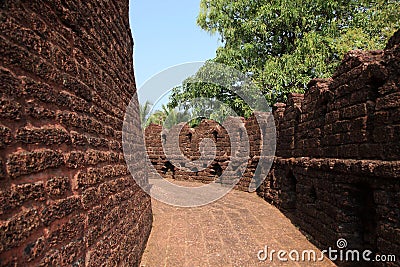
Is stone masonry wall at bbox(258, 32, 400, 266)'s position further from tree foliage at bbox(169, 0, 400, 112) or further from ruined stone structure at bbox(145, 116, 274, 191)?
tree foliage at bbox(169, 0, 400, 112)

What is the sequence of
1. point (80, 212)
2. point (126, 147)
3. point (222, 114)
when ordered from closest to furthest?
point (80, 212) < point (126, 147) < point (222, 114)

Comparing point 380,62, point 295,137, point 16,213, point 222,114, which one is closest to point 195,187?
point 222,114

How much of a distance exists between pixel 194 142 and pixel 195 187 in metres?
2.58

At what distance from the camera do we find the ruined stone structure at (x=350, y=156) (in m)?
3.60

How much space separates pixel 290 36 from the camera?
1560 cm

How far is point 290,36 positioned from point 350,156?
12577 mm

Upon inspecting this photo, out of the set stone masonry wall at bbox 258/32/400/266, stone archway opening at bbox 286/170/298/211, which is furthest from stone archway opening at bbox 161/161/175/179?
stone masonry wall at bbox 258/32/400/266

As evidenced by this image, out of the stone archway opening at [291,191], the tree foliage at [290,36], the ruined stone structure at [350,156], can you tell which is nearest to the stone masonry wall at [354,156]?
the ruined stone structure at [350,156]

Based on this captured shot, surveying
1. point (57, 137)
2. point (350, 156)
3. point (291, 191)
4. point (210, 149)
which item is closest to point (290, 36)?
point (210, 149)

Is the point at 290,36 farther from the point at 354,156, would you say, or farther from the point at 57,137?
the point at 57,137

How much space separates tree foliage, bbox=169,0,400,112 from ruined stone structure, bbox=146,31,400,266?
6838mm

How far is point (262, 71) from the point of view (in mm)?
15000

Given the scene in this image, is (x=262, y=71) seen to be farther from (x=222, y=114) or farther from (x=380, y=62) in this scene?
(x=380, y=62)

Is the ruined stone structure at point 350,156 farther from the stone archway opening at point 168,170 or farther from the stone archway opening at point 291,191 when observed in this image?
the stone archway opening at point 168,170
